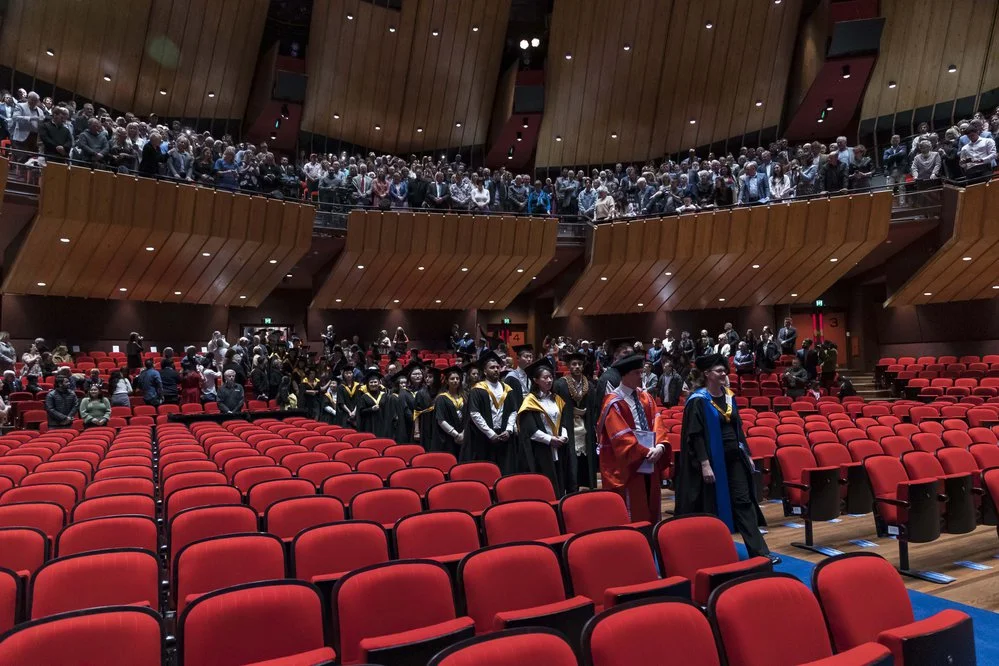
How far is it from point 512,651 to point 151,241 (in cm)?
1379

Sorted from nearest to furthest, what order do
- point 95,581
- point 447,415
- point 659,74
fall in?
point 95,581, point 447,415, point 659,74

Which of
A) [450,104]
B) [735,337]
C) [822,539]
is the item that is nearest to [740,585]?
[822,539]

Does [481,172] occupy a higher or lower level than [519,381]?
→ higher

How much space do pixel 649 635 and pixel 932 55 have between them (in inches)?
727

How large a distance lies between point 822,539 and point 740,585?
3.43 meters

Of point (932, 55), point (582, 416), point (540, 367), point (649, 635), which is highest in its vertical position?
point (932, 55)

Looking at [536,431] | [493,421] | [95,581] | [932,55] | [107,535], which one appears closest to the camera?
[95,581]

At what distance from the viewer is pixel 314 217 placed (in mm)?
15070

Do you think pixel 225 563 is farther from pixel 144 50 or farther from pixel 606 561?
pixel 144 50

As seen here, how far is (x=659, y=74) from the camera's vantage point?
60.5ft

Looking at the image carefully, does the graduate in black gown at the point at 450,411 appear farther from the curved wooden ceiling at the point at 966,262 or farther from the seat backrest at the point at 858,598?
the curved wooden ceiling at the point at 966,262

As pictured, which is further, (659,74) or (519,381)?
(659,74)

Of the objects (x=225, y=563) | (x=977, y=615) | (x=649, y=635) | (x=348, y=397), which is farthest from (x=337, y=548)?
(x=348, y=397)

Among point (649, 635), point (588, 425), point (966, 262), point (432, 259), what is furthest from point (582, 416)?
point (966, 262)
